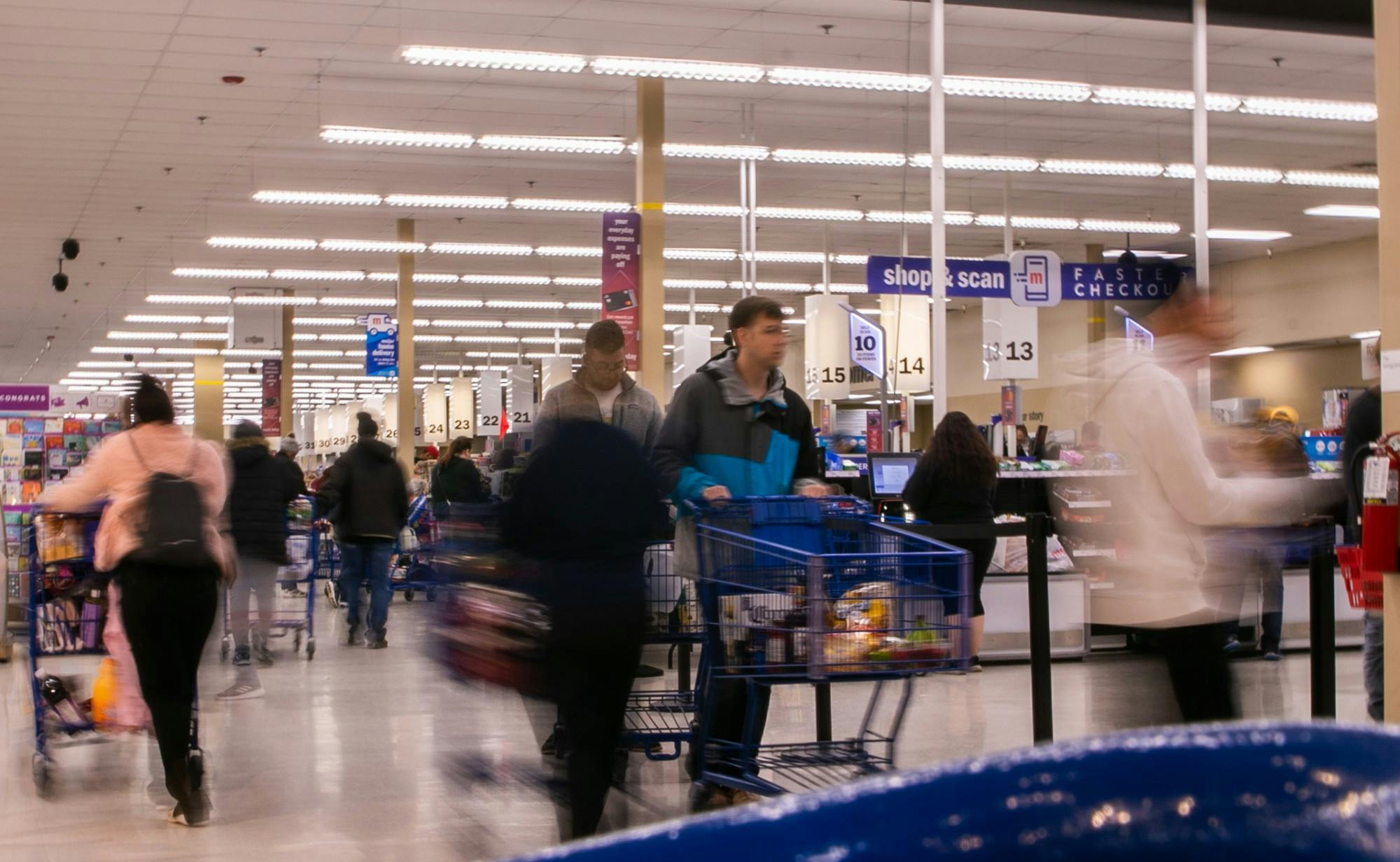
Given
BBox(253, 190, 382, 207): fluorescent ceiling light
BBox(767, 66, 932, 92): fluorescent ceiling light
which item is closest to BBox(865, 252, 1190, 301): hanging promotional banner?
BBox(767, 66, 932, 92): fluorescent ceiling light

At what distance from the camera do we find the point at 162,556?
4.53 meters

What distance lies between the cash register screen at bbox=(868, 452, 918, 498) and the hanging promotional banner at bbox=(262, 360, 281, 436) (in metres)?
19.1

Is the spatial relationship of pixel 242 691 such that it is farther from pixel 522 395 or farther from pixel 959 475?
pixel 522 395

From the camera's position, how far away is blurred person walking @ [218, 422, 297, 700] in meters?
8.23

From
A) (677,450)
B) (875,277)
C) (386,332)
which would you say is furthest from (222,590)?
(386,332)

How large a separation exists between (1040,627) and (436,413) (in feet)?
86.7

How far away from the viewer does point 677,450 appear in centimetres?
424

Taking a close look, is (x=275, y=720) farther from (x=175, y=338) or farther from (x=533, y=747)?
(x=175, y=338)

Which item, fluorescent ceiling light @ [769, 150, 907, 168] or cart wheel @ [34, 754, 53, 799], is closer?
cart wheel @ [34, 754, 53, 799]

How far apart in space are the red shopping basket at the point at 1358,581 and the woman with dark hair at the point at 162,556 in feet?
13.6

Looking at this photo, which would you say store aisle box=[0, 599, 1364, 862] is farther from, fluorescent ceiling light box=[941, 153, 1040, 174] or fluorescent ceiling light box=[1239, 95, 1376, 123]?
fluorescent ceiling light box=[941, 153, 1040, 174]

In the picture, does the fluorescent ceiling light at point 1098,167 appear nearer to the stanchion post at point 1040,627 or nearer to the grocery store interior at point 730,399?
the grocery store interior at point 730,399

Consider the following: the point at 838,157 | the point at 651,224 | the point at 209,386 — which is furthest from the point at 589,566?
the point at 209,386

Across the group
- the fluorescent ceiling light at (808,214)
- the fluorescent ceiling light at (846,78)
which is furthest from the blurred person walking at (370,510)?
the fluorescent ceiling light at (808,214)
